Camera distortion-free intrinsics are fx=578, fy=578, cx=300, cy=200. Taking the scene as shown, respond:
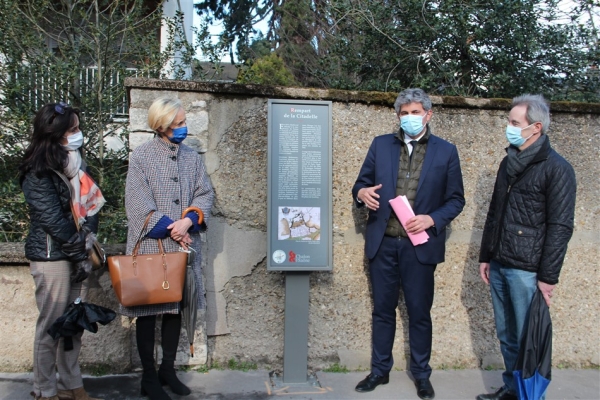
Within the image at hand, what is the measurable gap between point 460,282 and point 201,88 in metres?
2.35

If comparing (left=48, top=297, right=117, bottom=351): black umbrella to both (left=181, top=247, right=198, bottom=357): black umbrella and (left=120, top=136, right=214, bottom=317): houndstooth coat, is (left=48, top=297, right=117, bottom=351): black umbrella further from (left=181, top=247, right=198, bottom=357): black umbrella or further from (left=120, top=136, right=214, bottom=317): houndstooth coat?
(left=181, top=247, right=198, bottom=357): black umbrella

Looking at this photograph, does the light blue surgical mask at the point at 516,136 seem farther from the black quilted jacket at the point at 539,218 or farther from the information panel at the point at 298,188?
the information panel at the point at 298,188

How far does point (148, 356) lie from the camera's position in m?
3.48

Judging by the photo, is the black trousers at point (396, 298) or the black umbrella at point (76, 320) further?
the black trousers at point (396, 298)

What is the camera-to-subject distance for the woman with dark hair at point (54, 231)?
312 centimetres

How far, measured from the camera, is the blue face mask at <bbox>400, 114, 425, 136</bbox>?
12.1 ft

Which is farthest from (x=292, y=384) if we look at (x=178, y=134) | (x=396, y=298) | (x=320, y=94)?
(x=320, y=94)

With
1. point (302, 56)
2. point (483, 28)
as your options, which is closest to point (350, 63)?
point (483, 28)

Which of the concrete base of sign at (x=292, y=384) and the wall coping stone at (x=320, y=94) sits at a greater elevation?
the wall coping stone at (x=320, y=94)

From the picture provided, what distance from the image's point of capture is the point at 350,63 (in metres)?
6.99

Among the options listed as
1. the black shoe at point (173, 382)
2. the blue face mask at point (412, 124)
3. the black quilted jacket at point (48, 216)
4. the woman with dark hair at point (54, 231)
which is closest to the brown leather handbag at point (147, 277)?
the woman with dark hair at point (54, 231)

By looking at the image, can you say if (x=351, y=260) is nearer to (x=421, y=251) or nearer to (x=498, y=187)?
(x=421, y=251)

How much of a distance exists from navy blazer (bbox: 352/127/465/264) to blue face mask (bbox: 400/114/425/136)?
0.11 m

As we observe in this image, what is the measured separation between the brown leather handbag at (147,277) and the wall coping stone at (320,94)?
1.27m
